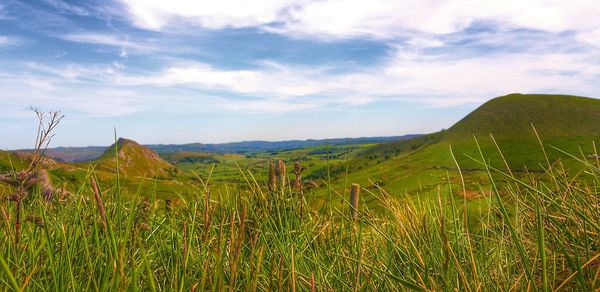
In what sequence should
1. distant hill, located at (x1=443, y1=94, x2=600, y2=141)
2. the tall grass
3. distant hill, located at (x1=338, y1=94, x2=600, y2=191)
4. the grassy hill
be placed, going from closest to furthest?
the tall grass
the grassy hill
distant hill, located at (x1=338, y1=94, x2=600, y2=191)
distant hill, located at (x1=443, y1=94, x2=600, y2=141)

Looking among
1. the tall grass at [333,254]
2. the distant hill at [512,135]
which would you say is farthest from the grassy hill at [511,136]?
the tall grass at [333,254]

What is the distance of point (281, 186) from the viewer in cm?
700

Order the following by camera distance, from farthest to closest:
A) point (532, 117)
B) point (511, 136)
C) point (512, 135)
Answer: point (532, 117) < point (512, 135) < point (511, 136)

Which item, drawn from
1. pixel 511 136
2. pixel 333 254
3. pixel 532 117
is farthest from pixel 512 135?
pixel 333 254

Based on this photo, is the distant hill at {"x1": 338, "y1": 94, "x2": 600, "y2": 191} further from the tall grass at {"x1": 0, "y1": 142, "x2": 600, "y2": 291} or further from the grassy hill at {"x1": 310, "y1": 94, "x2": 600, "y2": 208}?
the tall grass at {"x1": 0, "y1": 142, "x2": 600, "y2": 291}

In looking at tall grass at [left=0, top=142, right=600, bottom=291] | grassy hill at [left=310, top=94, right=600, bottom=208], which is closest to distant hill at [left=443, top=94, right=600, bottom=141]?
grassy hill at [left=310, top=94, right=600, bottom=208]

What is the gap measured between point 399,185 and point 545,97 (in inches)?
3596

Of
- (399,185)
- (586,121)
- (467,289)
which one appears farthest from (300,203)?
(586,121)

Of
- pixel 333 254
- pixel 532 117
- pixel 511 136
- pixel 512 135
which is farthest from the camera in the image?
pixel 532 117

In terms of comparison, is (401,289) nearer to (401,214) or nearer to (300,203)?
(401,214)

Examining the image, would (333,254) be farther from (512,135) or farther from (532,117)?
(532,117)

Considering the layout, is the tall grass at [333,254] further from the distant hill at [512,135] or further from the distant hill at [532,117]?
the distant hill at [532,117]

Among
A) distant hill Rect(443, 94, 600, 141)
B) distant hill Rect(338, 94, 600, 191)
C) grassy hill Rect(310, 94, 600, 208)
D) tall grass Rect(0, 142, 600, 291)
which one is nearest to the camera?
tall grass Rect(0, 142, 600, 291)

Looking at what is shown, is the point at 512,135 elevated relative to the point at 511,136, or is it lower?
elevated
